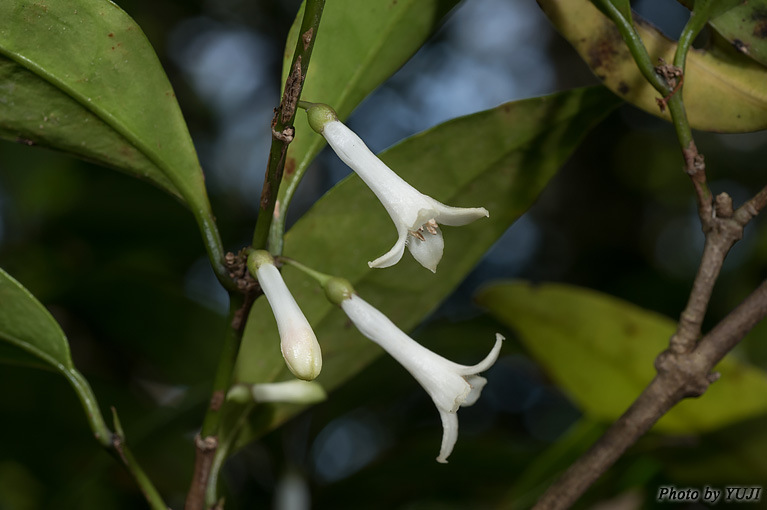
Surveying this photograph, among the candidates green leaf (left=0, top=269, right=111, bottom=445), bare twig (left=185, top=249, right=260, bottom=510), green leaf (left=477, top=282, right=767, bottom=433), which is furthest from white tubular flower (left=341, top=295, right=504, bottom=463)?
green leaf (left=477, top=282, right=767, bottom=433)

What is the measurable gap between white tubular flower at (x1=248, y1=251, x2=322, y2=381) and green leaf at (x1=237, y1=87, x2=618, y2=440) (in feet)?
0.85

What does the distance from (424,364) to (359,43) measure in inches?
17.7

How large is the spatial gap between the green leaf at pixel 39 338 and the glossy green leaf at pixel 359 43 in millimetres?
405

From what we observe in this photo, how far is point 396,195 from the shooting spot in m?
0.85

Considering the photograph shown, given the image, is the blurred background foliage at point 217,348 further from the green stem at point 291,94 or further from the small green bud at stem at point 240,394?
the green stem at point 291,94

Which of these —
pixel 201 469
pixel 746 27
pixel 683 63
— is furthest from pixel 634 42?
pixel 201 469

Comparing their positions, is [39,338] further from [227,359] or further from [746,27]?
[746,27]

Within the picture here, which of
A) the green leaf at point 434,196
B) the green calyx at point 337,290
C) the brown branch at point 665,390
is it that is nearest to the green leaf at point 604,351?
the green leaf at point 434,196

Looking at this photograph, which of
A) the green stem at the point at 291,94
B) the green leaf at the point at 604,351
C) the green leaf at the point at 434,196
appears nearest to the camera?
the green stem at the point at 291,94

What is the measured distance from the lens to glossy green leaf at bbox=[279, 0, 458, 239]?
1.02 m

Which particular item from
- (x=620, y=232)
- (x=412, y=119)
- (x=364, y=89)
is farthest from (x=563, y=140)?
(x=412, y=119)

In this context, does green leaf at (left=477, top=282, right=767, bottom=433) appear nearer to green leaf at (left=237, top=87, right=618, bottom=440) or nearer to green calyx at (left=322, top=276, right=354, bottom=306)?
green leaf at (left=237, top=87, right=618, bottom=440)

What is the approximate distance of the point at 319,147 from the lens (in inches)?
39.0

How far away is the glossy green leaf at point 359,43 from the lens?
1.02 metres
